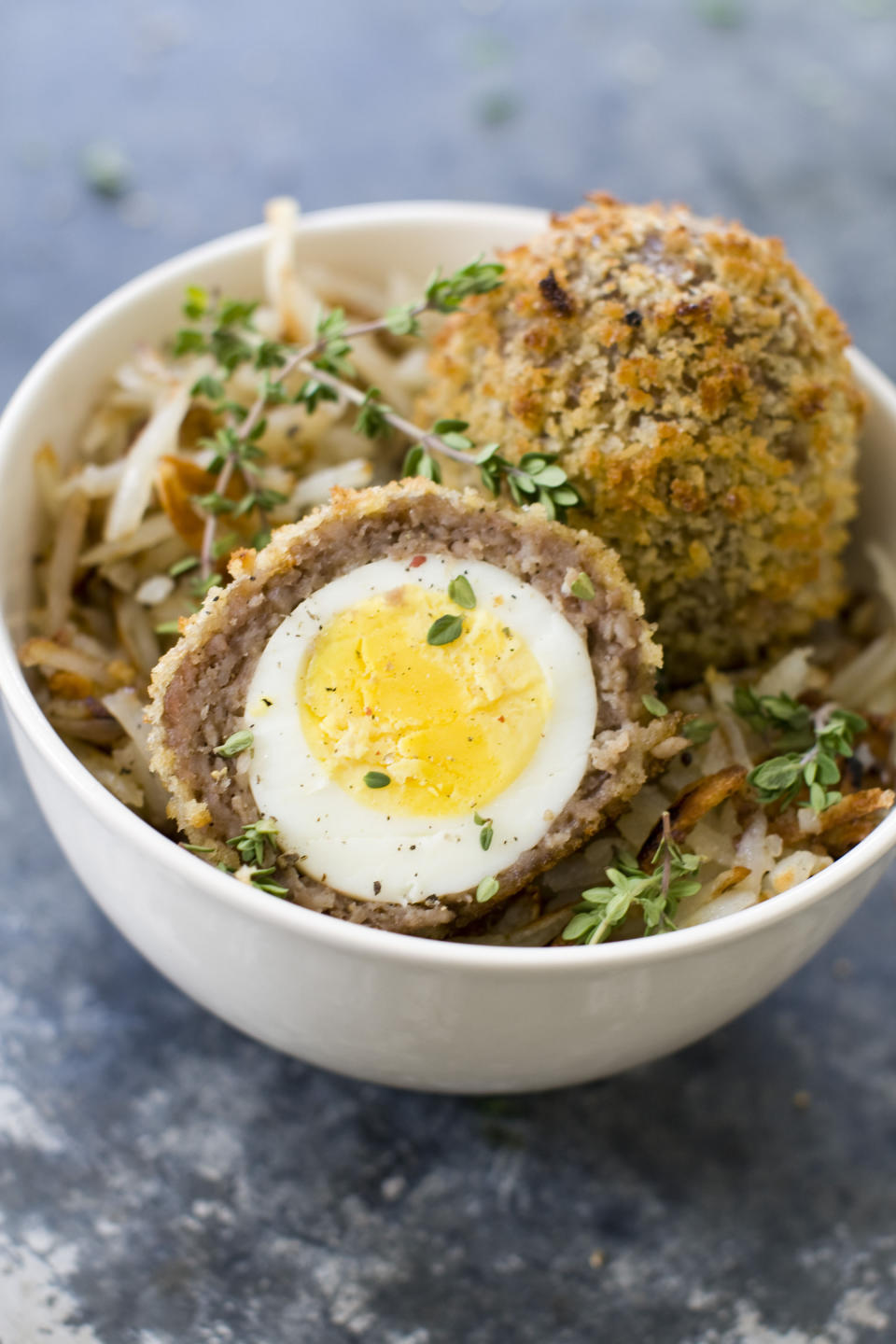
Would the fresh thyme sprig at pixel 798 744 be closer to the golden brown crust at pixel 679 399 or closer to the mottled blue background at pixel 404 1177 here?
the golden brown crust at pixel 679 399

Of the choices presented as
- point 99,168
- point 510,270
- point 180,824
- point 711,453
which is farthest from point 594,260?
point 99,168

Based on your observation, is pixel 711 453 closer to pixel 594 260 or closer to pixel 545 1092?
pixel 594 260

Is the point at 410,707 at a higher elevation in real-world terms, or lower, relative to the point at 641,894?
Answer: higher

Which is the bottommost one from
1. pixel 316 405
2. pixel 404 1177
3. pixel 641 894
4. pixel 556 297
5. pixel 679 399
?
pixel 404 1177

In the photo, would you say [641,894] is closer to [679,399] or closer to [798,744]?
[798,744]

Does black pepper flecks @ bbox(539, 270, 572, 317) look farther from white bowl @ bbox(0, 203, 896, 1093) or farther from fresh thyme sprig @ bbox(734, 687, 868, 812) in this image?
white bowl @ bbox(0, 203, 896, 1093)

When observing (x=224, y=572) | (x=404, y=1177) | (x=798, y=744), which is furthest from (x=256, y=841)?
(x=798, y=744)

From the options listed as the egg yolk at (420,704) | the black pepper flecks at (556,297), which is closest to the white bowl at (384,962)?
the egg yolk at (420,704)

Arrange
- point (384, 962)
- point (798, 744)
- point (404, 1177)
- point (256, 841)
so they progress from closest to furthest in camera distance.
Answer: point (384, 962), point (256, 841), point (798, 744), point (404, 1177)
